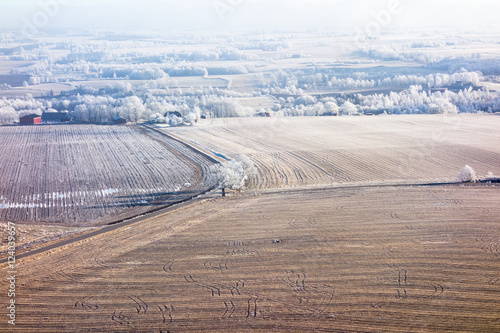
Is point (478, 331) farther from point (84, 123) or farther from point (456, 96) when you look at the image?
point (456, 96)

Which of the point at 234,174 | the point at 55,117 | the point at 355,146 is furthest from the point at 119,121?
the point at 234,174

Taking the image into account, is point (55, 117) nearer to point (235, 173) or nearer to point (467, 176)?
point (235, 173)

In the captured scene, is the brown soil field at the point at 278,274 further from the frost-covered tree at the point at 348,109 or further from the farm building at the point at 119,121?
the frost-covered tree at the point at 348,109

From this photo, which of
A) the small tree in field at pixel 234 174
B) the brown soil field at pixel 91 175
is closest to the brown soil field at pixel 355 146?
the small tree in field at pixel 234 174

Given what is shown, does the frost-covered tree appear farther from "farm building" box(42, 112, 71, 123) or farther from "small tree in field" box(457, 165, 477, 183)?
"farm building" box(42, 112, 71, 123)

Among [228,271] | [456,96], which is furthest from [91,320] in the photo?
[456,96]
